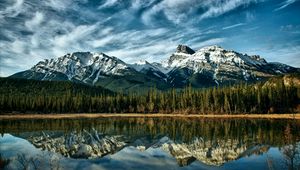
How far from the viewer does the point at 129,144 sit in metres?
60.6

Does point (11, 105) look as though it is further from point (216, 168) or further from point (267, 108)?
point (216, 168)

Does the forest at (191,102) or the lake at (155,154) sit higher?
the forest at (191,102)

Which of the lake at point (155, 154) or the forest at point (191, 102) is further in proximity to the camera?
the forest at point (191, 102)

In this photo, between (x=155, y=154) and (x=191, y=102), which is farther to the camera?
(x=191, y=102)

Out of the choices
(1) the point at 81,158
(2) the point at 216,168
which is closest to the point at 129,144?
(1) the point at 81,158

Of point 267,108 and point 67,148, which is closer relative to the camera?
point 67,148

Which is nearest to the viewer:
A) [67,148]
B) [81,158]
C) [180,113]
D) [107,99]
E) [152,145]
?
[81,158]

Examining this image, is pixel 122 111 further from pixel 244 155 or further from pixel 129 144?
pixel 244 155

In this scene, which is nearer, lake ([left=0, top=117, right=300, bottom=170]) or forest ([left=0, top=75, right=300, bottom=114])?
lake ([left=0, top=117, right=300, bottom=170])

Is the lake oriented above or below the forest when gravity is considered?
below

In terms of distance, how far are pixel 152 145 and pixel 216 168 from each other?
2351 cm

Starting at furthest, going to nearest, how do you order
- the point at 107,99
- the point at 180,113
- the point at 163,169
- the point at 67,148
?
1. the point at 107,99
2. the point at 180,113
3. the point at 67,148
4. the point at 163,169

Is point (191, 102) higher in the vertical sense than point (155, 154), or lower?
higher

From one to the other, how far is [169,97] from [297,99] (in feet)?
212
